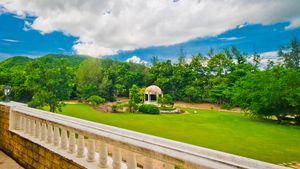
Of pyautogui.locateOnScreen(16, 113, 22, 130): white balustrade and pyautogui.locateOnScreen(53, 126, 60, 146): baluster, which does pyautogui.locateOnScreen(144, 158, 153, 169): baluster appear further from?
pyautogui.locateOnScreen(16, 113, 22, 130): white balustrade

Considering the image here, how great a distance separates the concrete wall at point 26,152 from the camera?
2.63m

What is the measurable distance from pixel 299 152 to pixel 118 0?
43.5 feet

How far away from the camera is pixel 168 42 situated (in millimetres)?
45188

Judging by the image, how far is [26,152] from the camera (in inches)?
136

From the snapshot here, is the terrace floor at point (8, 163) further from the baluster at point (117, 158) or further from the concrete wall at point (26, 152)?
the baluster at point (117, 158)

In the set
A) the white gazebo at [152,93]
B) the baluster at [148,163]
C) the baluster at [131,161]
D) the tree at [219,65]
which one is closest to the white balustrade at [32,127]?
the baluster at [131,161]

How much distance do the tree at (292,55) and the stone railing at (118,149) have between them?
3173 centimetres

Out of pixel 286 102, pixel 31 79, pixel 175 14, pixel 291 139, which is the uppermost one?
pixel 175 14

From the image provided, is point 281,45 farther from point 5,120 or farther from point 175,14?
point 5,120

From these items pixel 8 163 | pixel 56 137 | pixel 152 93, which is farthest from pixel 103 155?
pixel 152 93

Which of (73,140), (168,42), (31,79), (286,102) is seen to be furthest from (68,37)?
(73,140)

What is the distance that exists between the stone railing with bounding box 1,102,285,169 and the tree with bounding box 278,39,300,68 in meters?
31.7

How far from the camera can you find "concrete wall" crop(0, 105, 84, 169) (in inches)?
104

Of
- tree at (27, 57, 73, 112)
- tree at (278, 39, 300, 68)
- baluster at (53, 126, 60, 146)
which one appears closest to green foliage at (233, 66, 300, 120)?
tree at (27, 57, 73, 112)
